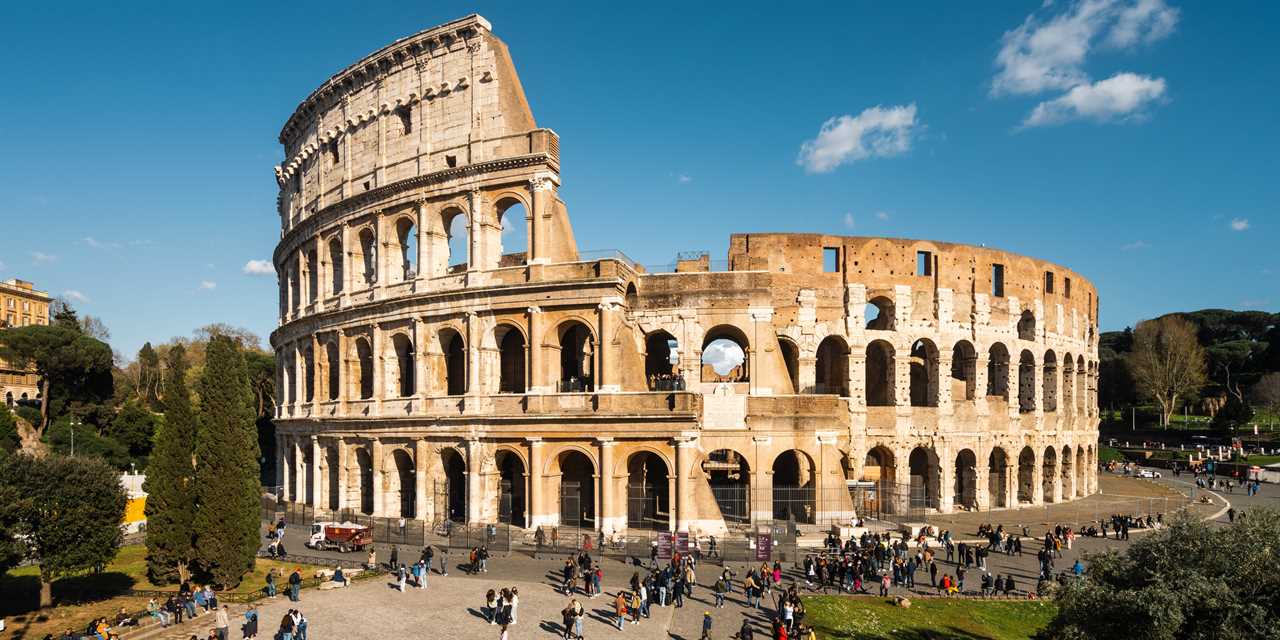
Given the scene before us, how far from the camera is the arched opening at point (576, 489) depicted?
2977 centimetres

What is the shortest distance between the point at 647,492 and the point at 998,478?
1928cm

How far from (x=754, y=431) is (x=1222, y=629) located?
60.6 feet

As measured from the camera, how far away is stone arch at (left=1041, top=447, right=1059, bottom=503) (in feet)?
135

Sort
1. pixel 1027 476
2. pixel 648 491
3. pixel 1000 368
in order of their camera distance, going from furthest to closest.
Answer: pixel 1027 476, pixel 1000 368, pixel 648 491

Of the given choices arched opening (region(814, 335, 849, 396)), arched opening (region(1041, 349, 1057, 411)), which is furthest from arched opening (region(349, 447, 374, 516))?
arched opening (region(1041, 349, 1057, 411))

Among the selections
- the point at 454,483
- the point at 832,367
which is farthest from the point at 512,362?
the point at 832,367

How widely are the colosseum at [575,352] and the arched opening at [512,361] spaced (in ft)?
0.31

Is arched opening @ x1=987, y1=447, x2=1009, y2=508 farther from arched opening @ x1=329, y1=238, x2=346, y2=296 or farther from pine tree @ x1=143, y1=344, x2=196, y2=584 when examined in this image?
pine tree @ x1=143, y1=344, x2=196, y2=584

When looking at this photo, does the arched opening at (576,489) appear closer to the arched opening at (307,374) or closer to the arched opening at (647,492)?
the arched opening at (647,492)

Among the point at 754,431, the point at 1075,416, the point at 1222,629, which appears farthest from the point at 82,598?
the point at 1075,416

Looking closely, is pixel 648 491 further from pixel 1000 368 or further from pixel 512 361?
pixel 1000 368

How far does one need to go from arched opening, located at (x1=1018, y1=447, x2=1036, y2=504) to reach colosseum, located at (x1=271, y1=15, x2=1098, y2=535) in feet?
0.49

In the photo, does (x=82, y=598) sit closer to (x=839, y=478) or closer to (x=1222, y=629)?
(x=839, y=478)

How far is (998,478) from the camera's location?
3938 centimetres
